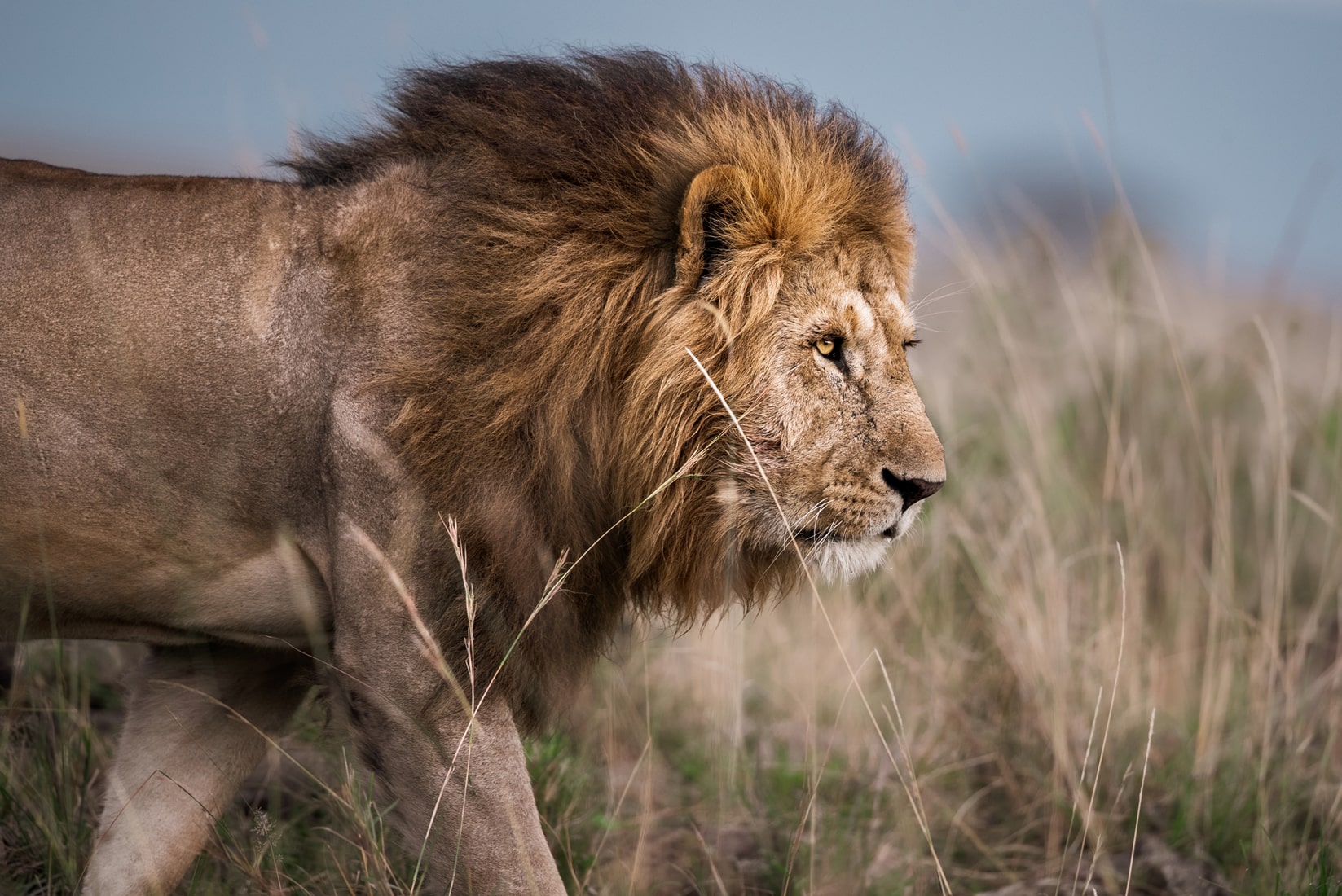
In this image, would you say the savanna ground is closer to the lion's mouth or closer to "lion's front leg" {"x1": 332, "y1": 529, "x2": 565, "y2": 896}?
"lion's front leg" {"x1": 332, "y1": 529, "x2": 565, "y2": 896}

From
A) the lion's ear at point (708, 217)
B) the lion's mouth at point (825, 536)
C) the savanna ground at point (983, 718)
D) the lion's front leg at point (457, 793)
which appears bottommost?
the savanna ground at point (983, 718)

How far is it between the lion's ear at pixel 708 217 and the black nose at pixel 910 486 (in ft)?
2.33

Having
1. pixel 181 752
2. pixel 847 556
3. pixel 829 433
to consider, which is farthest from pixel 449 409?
pixel 181 752

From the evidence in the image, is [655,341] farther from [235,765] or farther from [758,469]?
[235,765]

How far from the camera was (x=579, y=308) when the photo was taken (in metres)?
2.96

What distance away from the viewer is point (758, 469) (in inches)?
116

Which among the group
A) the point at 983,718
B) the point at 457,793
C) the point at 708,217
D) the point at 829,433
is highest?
the point at 708,217

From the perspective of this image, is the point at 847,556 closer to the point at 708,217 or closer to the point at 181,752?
the point at 708,217

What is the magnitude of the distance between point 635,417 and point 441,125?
36.4 inches

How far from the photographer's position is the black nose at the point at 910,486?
120 inches

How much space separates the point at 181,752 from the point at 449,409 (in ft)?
4.42

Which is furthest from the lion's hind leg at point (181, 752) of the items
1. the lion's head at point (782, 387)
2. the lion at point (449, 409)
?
the lion's head at point (782, 387)

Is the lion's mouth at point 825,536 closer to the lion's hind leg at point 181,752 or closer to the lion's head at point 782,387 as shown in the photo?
the lion's head at point 782,387

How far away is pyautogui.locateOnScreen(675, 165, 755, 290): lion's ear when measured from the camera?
289 centimetres
